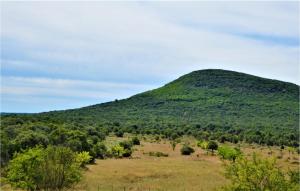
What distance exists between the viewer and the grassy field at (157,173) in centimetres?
4466

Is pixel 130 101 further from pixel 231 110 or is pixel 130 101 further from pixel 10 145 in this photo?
pixel 10 145

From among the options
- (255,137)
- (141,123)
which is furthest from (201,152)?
(141,123)

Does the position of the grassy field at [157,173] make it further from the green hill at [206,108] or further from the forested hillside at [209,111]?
the green hill at [206,108]

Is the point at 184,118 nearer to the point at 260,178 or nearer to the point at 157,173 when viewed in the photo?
the point at 157,173

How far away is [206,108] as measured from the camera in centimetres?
16262

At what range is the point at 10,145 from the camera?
52.3 m

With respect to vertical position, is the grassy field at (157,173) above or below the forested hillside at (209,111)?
below

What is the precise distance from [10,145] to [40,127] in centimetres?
1678

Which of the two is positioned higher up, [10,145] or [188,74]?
[188,74]

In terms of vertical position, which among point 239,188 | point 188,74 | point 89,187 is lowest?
point 89,187

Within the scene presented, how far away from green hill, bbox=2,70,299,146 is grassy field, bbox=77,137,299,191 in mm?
36995

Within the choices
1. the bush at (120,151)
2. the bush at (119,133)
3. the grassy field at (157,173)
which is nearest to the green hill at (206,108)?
the bush at (119,133)

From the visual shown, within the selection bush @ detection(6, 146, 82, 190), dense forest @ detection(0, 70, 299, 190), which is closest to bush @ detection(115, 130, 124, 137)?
dense forest @ detection(0, 70, 299, 190)

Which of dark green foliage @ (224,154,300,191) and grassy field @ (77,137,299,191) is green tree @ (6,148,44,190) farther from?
dark green foliage @ (224,154,300,191)
